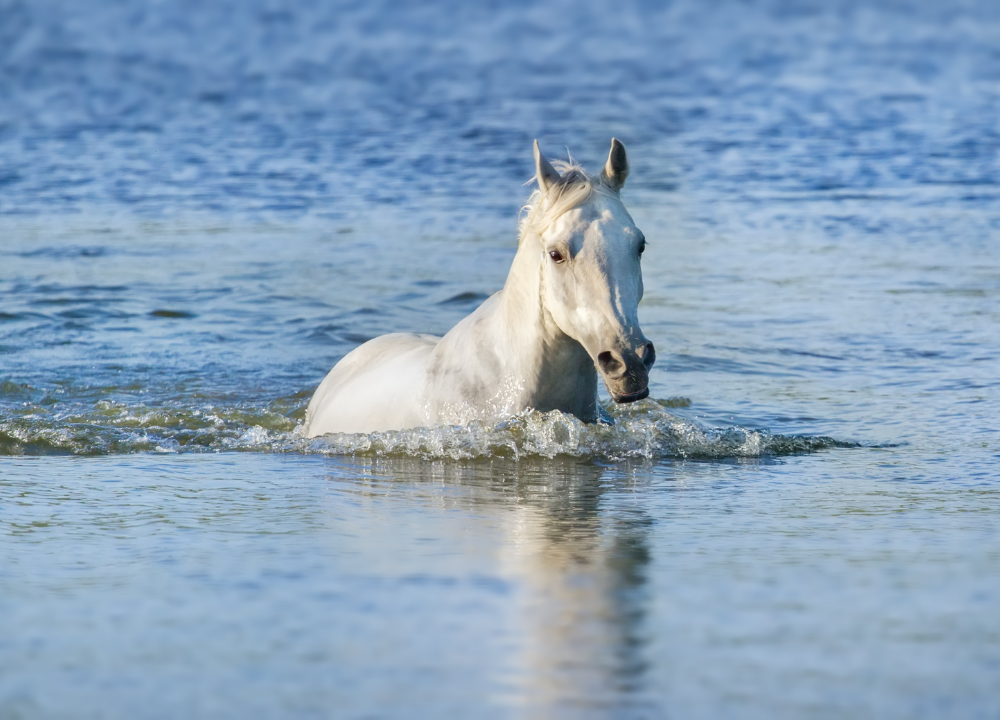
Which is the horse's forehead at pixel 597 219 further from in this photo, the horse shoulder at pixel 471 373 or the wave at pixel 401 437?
the wave at pixel 401 437

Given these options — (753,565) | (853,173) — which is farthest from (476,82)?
(753,565)

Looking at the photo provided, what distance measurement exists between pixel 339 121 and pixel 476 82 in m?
6.38

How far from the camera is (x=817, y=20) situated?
111 feet

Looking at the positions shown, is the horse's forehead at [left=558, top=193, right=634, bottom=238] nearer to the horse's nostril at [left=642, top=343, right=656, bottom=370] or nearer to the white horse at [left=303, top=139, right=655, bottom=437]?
the white horse at [left=303, top=139, right=655, bottom=437]

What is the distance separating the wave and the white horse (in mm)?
74

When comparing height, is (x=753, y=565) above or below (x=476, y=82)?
below

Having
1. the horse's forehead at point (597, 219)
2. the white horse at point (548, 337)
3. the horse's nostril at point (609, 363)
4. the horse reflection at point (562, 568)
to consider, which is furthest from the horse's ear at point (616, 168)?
the horse reflection at point (562, 568)

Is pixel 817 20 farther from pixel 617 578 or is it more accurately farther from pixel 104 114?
pixel 617 578

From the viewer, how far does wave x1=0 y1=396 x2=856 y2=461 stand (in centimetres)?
505

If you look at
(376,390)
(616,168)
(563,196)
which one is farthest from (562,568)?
(376,390)

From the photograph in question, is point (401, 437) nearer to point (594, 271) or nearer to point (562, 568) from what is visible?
point (594, 271)

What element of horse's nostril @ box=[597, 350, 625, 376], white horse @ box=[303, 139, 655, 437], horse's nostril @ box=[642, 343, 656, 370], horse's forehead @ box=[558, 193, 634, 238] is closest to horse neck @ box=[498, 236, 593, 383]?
white horse @ box=[303, 139, 655, 437]

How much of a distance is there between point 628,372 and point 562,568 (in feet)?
3.42

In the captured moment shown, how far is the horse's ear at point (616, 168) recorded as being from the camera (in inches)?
187
